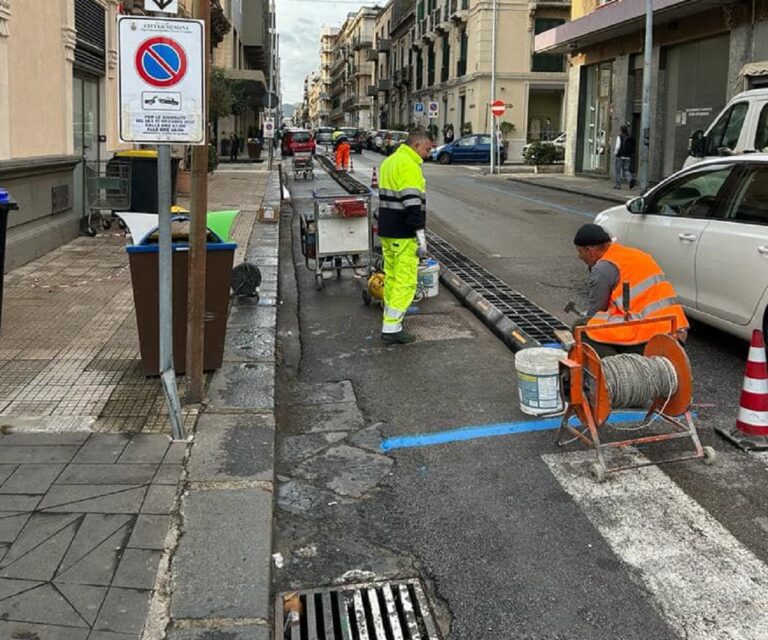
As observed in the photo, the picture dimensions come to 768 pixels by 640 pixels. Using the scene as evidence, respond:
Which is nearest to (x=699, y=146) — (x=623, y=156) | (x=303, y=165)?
(x=623, y=156)

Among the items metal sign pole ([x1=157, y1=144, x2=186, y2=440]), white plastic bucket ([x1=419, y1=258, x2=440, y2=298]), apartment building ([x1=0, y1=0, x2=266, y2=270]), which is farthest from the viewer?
apartment building ([x1=0, y1=0, x2=266, y2=270])

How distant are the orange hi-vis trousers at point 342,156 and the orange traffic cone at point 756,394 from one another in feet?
85.6

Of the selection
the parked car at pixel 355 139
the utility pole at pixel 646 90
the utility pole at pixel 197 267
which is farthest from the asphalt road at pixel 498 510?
the parked car at pixel 355 139

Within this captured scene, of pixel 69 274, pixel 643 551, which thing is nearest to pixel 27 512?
pixel 643 551

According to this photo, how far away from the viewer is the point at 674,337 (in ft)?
16.3

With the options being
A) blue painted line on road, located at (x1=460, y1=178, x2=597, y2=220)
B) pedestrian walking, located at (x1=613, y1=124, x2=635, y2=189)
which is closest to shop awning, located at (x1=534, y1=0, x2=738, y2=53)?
pedestrian walking, located at (x1=613, y1=124, x2=635, y2=189)

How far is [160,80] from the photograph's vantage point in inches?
180

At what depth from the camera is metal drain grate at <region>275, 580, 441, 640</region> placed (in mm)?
3295

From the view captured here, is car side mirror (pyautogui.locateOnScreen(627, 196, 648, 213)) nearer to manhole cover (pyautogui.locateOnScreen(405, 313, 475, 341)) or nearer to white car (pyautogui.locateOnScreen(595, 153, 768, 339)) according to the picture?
white car (pyautogui.locateOnScreen(595, 153, 768, 339))

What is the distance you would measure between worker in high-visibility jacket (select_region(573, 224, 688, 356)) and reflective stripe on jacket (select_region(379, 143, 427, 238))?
6.54 ft

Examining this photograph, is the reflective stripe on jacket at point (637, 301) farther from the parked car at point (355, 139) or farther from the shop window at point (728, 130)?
the parked car at point (355, 139)

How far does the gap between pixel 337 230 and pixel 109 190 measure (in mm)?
5433

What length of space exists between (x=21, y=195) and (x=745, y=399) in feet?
29.0

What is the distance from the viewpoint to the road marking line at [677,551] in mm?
3352
